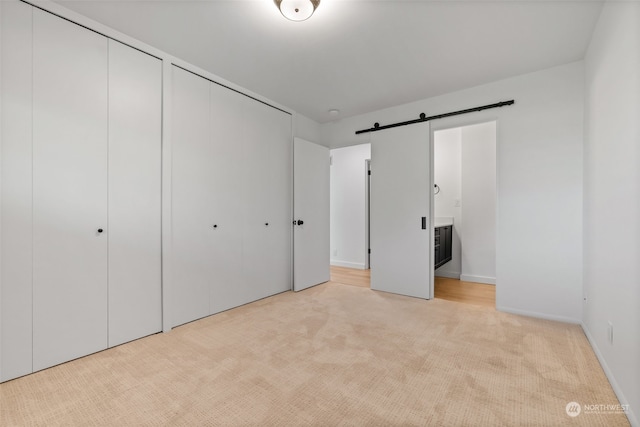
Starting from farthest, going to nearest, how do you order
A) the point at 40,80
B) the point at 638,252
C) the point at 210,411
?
the point at 40,80 → the point at 210,411 → the point at 638,252

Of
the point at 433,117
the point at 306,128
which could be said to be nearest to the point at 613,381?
the point at 433,117

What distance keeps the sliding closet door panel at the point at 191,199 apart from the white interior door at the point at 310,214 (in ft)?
4.25

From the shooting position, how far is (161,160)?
2.66m

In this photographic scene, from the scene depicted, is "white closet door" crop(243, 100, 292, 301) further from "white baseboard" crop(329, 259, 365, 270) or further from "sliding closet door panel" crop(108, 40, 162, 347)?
"white baseboard" crop(329, 259, 365, 270)

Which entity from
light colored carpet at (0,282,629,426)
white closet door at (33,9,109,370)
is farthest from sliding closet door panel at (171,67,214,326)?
white closet door at (33,9,109,370)

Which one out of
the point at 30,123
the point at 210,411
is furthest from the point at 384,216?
the point at 30,123

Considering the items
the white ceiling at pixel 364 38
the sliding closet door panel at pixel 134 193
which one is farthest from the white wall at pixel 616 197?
the sliding closet door panel at pixel 134 193

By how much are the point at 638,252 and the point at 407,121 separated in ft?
9.33

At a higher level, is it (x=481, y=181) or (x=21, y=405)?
(x=481, y=181)

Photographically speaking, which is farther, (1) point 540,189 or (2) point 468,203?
(2) point 468,203

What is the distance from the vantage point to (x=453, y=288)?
4.20 meters

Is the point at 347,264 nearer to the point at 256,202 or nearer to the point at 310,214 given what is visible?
the point at 310,214

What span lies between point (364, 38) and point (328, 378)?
267 cm

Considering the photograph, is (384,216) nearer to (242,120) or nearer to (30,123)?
(242,120)
